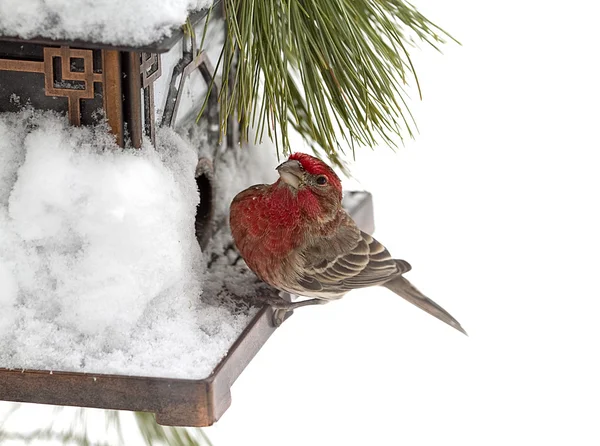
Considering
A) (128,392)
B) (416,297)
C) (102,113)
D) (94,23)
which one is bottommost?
(128,392)

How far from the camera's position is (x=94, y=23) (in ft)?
4.97

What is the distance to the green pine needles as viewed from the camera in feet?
6.04

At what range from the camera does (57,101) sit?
170cm

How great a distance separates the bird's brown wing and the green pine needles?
0.18 metres

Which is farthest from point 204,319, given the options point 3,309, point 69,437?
point 69,437

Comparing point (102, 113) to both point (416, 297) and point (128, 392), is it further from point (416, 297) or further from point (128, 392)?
point (416, 297)

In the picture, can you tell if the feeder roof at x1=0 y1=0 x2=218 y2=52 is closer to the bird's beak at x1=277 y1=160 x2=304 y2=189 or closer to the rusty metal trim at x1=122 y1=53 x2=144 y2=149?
the rusty metal trim at x1=122 y1=53 x2=144 y2=149

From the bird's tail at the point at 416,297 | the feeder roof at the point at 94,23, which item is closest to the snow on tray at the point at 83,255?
the feeder roof at the point at 94,23

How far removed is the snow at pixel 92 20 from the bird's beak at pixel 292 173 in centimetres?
41

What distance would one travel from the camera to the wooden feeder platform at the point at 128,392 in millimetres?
1618

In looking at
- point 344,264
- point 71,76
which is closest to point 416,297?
point 344,264

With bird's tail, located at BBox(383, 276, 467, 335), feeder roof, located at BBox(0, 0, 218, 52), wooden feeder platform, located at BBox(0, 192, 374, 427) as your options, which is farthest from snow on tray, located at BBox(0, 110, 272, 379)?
bird's tail, located at BBox(383, 276, 467, 335)

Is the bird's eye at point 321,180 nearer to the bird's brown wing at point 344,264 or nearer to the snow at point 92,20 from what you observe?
the bird's brown wing at point 344,264

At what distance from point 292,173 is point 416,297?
0.51 meters
